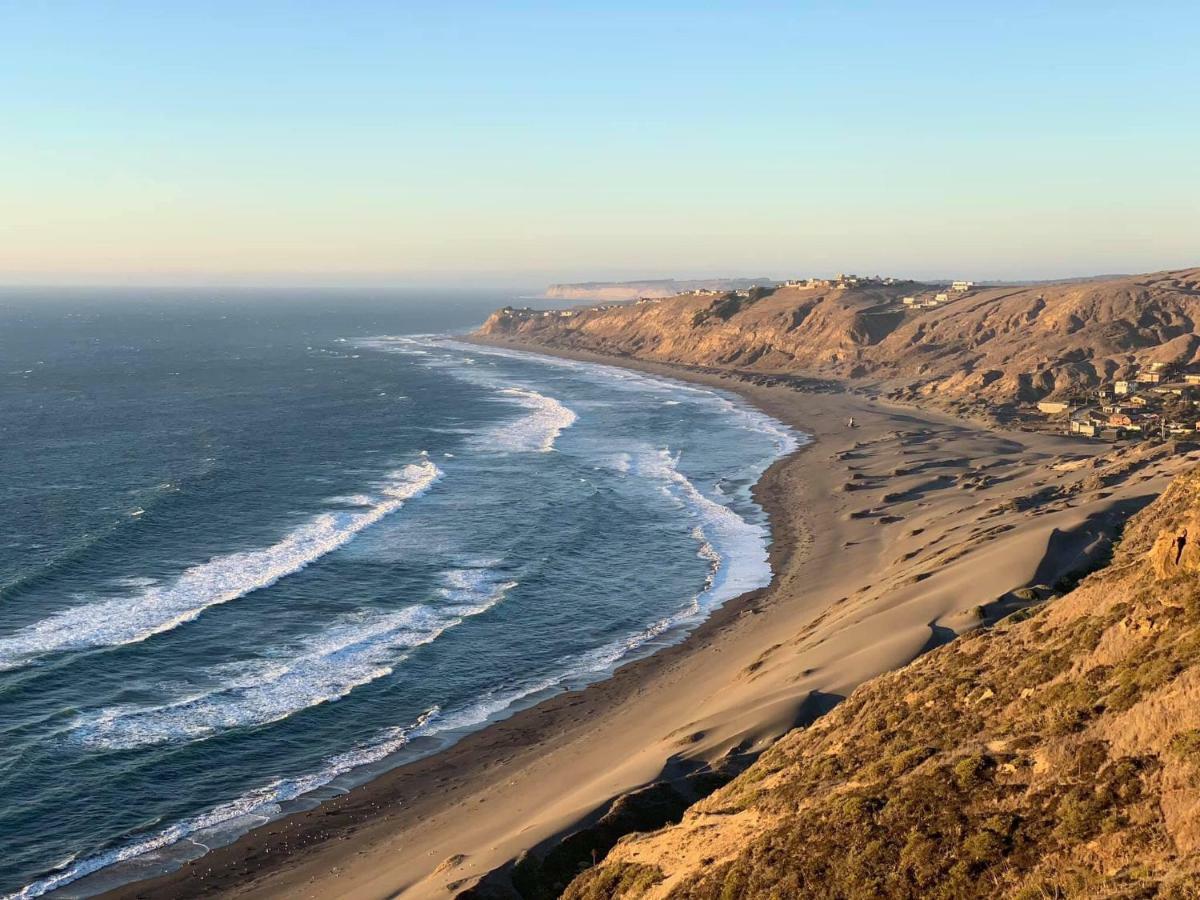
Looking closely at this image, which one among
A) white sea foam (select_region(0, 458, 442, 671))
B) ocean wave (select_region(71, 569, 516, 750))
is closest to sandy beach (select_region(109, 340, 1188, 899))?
ocean wave (select_region(71, 569, 516, 750))

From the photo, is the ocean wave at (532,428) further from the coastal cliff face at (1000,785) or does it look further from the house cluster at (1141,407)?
the coastal cliff face at (1000,785)

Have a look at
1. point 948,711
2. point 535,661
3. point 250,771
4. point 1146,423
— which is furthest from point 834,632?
point 1146,423

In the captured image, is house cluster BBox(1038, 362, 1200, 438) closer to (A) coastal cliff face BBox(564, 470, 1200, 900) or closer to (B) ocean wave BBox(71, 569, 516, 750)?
(B) ocean wave BBox(71, 569, 516, 750)

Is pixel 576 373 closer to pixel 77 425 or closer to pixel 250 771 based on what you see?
pixel 77 425

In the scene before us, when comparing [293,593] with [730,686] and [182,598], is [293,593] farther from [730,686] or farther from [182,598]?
[730,686]

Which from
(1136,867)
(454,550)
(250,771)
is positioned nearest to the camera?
(1136,867)

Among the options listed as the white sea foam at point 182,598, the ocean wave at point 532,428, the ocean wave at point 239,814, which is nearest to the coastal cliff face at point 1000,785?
the ocean wave at point 239,814

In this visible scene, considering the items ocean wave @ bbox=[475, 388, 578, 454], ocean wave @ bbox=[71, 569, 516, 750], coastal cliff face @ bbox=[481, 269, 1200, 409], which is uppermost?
coastal cliff face @ bbox=[481, 269, 1200, 409]
